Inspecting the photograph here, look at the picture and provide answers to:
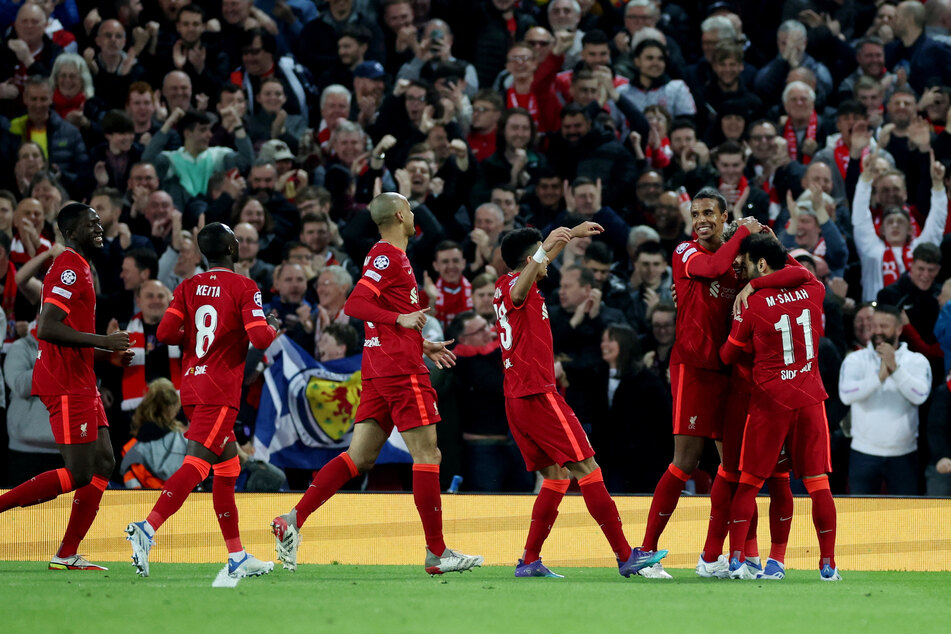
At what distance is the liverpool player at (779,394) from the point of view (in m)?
7.98

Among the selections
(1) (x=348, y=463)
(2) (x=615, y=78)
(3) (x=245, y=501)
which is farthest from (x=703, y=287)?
(2) (x=615, y=78)

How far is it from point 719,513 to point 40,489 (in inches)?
171

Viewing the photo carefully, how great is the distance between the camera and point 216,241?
789 cm

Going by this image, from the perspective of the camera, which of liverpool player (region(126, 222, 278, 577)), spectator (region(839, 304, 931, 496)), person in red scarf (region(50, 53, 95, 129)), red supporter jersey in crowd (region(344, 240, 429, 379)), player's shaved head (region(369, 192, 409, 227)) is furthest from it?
person in red scarf (region(50, 53, 95, 129))

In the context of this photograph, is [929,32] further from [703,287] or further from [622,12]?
[703,287]

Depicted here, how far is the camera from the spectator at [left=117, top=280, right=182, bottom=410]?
1151cm

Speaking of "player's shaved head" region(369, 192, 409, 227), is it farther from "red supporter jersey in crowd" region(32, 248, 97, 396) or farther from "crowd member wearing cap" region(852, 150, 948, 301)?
"crowd member wearing cap" region(852, 150, 948, 301)

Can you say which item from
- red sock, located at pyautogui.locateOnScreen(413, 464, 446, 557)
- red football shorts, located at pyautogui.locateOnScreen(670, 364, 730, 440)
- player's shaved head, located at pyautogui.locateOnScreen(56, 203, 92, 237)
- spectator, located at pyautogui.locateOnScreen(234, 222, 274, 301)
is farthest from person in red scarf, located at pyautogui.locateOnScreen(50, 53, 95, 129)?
red football shorts, located at pyautogui.locateOnScreen(670, 364, 730, 440)

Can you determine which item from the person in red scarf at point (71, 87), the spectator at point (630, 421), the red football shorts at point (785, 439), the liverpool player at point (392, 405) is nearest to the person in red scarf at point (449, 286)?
the spectator at point (630, 421)

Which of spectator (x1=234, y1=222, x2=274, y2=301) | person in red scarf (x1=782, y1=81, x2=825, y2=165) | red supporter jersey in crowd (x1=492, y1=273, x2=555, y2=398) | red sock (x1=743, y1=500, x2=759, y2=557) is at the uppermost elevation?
person in red scarf (x1=782, y1=81, x2=825, y2=165)

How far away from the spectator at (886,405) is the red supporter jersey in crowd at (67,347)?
20.2ft

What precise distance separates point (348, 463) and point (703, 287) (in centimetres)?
253

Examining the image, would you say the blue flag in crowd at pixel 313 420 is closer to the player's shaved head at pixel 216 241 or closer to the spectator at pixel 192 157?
the spectator at pixel 192 157

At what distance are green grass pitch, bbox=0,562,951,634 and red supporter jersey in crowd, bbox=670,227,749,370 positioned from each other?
1409mm
